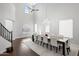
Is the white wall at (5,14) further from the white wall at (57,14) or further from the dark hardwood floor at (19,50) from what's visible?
the white wall at (57,14)

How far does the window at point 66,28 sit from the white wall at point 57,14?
0.22ft

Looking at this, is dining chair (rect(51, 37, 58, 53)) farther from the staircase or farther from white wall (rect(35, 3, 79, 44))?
the staircase

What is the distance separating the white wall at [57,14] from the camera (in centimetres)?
208

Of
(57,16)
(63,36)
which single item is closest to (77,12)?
(57,16)

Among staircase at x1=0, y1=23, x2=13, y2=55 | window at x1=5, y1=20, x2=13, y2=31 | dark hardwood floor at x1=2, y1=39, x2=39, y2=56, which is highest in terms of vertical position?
window at x1=5, y1=20, x2=13, y2=31

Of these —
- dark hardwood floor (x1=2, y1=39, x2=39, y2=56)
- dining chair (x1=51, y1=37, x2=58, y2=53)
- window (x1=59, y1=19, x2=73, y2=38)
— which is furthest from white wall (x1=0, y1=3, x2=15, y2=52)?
window (x1=59, y1=19, x2=73, y2=38)

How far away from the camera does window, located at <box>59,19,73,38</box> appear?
6.88 feet

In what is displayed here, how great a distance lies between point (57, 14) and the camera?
214cm

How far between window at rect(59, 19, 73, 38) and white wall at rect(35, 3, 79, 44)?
0.07m

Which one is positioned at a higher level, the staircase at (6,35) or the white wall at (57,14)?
the white wall at (57,14)

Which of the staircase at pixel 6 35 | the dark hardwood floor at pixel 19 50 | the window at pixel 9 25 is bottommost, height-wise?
the dark hardwood floor at pixel 19 50

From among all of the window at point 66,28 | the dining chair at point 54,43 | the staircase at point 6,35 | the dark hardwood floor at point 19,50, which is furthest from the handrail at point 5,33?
the window at point 66,28

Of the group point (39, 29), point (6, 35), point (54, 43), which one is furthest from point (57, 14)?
point (6, 35)

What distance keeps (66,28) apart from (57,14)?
0.38 m
